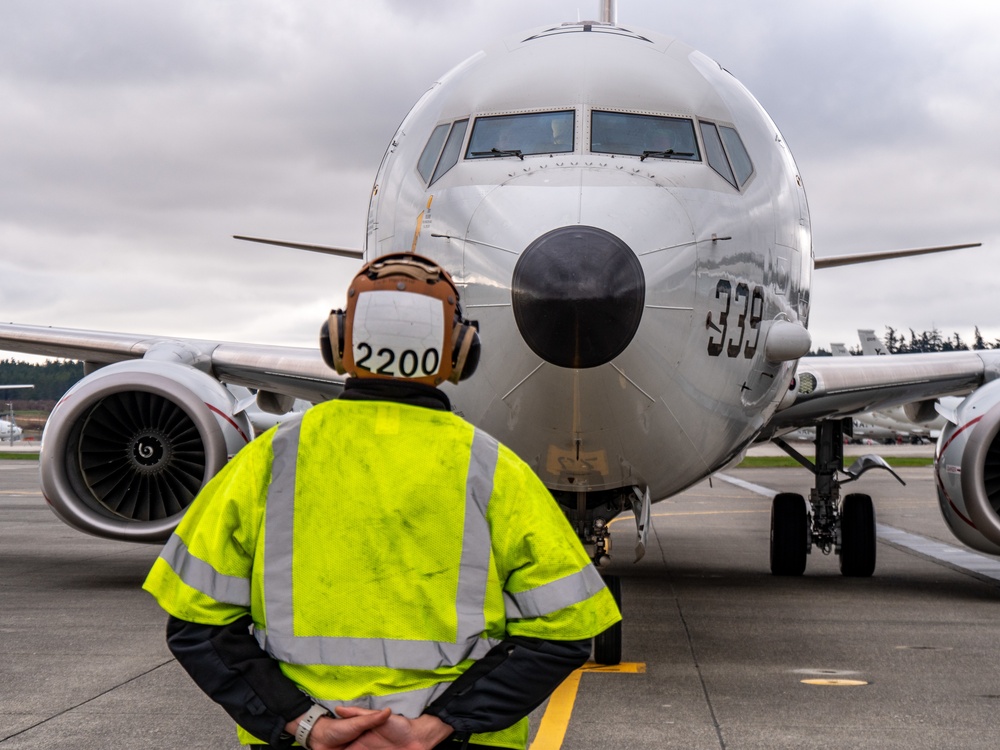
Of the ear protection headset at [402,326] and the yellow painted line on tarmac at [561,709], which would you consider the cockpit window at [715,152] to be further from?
the ear protection headset at [402,326]

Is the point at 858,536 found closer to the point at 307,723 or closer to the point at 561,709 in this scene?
the point at 561,709

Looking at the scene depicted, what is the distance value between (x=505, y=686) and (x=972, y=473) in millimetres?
7478

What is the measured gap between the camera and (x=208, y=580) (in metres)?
2.43

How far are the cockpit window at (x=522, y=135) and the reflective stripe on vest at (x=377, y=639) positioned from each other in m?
3.97

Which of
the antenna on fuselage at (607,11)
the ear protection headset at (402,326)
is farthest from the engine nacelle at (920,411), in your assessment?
the ear protection headset at (402,326)

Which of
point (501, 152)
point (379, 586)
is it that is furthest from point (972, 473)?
point (379, 586)

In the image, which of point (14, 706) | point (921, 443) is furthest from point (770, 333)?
point (921, 443)

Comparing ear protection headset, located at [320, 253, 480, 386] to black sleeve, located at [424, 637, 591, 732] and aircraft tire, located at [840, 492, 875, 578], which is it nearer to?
black sleeve, located at [424, 637, 591, 732]

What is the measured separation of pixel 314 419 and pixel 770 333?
14.8 feet

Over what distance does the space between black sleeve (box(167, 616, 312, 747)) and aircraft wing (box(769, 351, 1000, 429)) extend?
7.34 metres

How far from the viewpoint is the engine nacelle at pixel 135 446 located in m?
9.46

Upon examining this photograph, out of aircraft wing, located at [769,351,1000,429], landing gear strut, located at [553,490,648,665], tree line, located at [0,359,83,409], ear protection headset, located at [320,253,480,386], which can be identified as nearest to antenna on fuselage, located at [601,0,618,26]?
aircraft wing, located at [769,351,1000,429]

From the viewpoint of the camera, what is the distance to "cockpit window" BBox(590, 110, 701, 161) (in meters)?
6.25

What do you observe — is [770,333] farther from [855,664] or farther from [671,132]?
[855,664]
